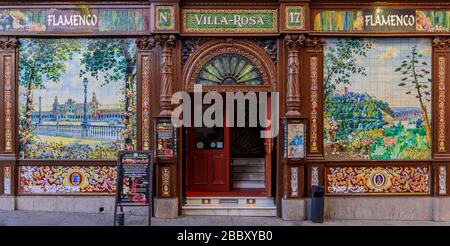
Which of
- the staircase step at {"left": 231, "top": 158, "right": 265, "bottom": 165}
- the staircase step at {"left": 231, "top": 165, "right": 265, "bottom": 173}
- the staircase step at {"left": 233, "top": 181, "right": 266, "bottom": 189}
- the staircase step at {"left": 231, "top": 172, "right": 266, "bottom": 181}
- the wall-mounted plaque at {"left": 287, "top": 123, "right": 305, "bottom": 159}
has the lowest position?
the staircase step at {"left": 233, "top": 181, "right": 266, "bottom": 189}

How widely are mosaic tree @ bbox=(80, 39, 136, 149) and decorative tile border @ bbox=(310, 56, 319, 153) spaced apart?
12.9 feet

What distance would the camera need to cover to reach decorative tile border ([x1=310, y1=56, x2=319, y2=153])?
31.0 ft

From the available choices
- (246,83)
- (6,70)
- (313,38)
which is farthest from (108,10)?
(313,38)

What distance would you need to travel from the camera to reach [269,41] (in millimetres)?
9547

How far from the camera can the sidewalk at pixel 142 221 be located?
28.9 feet

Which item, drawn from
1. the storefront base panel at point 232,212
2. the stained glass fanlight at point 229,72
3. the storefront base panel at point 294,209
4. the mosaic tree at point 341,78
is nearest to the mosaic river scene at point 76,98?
the stained glass fanlight at point 229,72

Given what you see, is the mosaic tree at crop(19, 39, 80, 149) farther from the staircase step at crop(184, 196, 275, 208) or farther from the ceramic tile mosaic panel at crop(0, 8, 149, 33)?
the staircase step at crop(184, 196, 275, 208)

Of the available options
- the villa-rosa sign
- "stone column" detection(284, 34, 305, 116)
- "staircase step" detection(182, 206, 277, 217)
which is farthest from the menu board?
"stone column" detection(284, 34, 305, 116)

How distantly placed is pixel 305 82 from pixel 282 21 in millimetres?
1411

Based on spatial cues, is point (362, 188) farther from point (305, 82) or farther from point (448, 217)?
point (305, 82)

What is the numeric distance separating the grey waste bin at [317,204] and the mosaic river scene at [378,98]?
89 centimetres

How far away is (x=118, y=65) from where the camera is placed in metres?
9.53

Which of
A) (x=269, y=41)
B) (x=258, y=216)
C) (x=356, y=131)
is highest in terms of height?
(x=269, y=41)

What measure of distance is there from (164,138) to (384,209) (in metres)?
5.04
